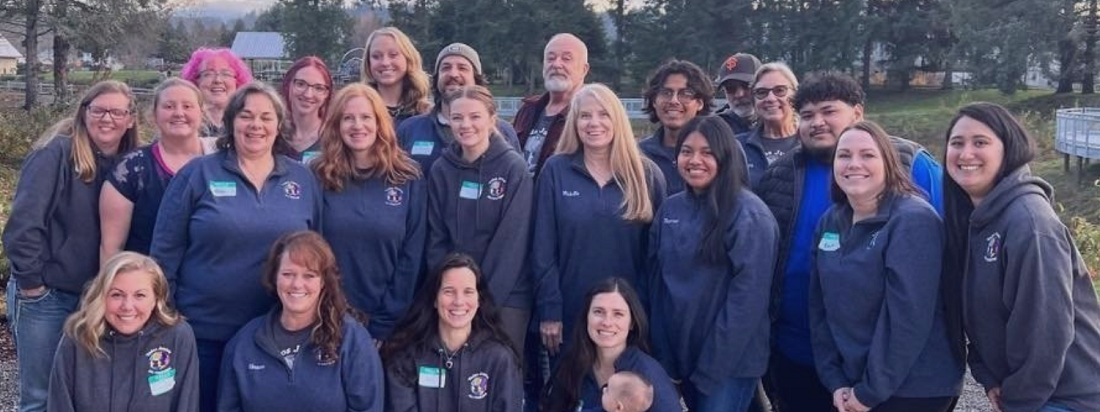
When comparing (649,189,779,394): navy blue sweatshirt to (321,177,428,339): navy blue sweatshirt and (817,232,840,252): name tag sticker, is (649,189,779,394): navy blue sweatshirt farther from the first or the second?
(321,177,428,339): navy blue sweatshirt

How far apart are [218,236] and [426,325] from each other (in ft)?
3.37

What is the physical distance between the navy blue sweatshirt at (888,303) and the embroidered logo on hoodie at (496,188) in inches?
60.4

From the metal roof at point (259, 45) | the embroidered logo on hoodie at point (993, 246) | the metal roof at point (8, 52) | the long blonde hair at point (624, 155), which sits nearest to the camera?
the embroidered logo on hoodie at point (993, 246)

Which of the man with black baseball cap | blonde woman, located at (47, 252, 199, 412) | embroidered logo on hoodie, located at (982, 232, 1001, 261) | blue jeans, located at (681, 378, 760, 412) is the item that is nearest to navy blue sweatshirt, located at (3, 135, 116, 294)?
blonde woman, located at (47, 252, 199, 412)

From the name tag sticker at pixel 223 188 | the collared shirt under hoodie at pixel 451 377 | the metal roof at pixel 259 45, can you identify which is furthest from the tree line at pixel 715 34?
the name tag sticker at pixel 223 188

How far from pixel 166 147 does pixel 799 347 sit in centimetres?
308

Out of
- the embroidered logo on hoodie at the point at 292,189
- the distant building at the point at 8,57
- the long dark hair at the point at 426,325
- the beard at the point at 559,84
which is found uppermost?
the distant building at the point at 8,57

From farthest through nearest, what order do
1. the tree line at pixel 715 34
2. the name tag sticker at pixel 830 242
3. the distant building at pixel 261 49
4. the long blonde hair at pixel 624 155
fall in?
the distant building at pixel 261 49
the tree line at pixel 715 34
the long blonde hair at pixel 624 155
the name tag sticker at pixel 830 242

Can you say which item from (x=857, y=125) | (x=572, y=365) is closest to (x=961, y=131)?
(x=857, y=125)

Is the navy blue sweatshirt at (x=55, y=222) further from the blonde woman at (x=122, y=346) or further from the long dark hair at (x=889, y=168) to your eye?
the long dark hair at (x=889, y=168)

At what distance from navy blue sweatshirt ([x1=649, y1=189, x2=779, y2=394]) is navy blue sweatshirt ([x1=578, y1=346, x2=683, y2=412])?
0.39 feet

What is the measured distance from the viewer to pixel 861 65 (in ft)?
150

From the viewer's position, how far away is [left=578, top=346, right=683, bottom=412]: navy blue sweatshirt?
15.7ft

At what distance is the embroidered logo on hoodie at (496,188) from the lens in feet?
16.6
